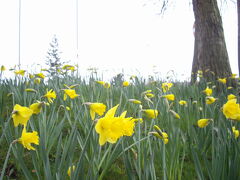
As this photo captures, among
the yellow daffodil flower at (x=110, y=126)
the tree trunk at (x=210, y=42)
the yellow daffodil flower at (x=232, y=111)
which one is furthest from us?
the tree trunk at (x=210, y=42)

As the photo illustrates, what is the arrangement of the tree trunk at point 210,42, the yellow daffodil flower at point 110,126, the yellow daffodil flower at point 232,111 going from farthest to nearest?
the tree trunk at point 210,42 < the yellow daffodil flower at point 232,111 < the yellow daffodil flower at point 110,126

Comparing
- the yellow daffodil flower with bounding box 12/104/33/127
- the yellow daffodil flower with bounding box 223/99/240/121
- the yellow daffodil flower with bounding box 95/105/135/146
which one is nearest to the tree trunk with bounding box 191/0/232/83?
the yellow daffodil flower with bounding box 223/99/240/121

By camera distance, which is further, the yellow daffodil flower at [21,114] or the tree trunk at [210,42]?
the tree trunk at [210,42]

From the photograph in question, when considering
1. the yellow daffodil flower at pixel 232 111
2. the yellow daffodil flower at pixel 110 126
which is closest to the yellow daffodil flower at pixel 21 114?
the yellow daffodil flower at pixel 110 126

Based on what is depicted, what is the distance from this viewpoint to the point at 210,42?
160 inches

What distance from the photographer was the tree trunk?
13.0 ft

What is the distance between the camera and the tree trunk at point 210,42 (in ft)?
13.0

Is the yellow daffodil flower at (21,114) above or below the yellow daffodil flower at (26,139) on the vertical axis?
above

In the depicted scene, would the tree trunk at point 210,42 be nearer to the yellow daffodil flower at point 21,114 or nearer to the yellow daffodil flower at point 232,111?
the yellow daffodil flower at point 232,111

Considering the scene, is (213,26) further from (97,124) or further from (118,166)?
(97,124)

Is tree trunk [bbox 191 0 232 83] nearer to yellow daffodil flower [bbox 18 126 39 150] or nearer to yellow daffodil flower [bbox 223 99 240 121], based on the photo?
yellow daffodil flower [bbox 223 99 240 121]

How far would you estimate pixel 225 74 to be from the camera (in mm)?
3922

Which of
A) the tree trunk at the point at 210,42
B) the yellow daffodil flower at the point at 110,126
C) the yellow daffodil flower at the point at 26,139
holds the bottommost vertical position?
the yellow daffodil flower at the point at 26,139

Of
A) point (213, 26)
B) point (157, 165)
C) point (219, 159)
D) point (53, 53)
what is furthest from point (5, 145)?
point (53, 53)
